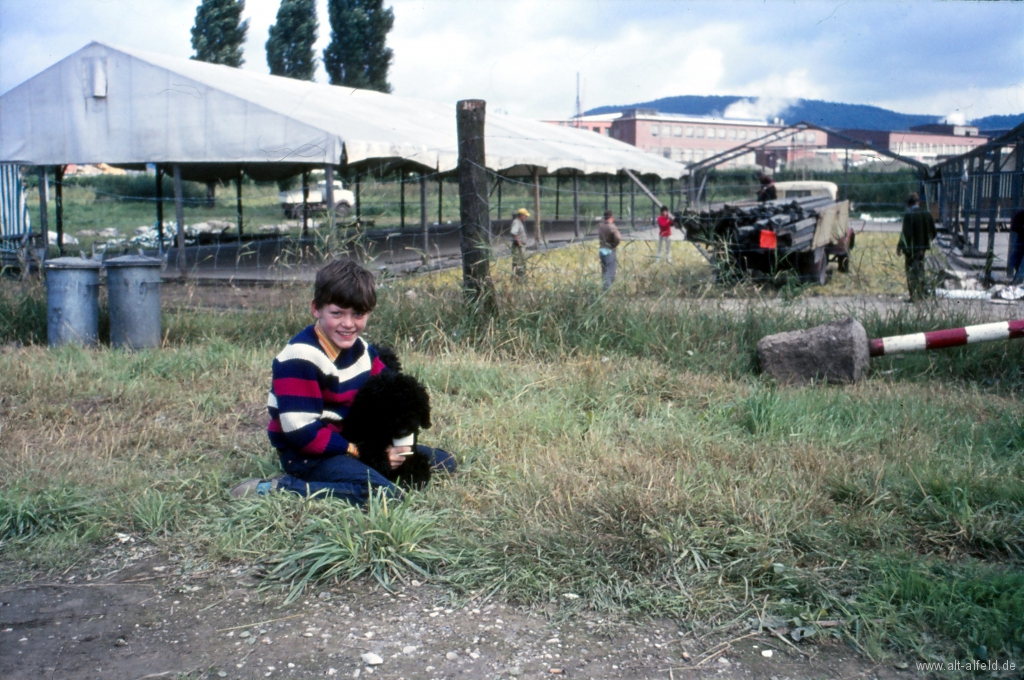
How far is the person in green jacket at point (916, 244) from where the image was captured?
7.20m

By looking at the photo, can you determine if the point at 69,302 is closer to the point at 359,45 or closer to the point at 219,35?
the point at 219,35

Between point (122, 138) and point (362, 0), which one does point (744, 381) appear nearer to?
point (122, 138)

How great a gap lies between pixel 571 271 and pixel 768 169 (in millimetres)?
28727

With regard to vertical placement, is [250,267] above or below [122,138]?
below

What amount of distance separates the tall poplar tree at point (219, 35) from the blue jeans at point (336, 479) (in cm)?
2641

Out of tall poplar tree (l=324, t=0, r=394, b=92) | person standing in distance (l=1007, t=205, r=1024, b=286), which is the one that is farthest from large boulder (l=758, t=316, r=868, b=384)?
tall poplar tree (l=324, t=0, r=394, b=92)

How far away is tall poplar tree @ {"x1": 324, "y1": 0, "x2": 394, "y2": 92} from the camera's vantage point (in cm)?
2943

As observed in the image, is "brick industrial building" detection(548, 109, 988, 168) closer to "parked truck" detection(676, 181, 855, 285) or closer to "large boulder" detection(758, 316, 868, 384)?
"parked truck" detection(676, 181, 855, 285)

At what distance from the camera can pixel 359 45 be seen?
31734mm

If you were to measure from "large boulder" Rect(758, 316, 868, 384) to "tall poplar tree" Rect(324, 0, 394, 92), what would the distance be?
84.4 ft

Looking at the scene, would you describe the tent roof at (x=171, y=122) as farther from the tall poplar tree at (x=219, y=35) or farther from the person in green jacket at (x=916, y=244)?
the tall poplar tree at (x=219, y=35)

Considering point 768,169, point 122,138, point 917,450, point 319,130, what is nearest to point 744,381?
point 917,450

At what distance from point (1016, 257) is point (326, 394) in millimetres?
10624

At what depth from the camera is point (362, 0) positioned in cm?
2842
